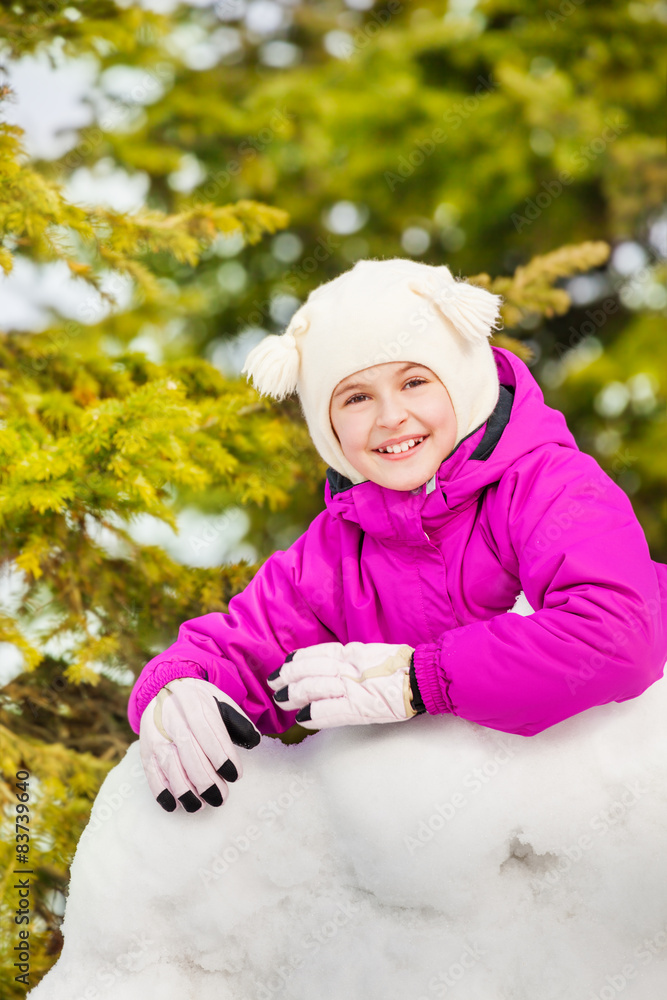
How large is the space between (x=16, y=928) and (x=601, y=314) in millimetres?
4494

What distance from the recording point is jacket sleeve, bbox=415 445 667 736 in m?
1.53

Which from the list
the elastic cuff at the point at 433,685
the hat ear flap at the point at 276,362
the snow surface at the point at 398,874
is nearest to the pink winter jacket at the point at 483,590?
the elastic cuff at the point at 433,685

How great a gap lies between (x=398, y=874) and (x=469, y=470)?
817mm

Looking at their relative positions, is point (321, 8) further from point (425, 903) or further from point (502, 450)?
point (425, 903)

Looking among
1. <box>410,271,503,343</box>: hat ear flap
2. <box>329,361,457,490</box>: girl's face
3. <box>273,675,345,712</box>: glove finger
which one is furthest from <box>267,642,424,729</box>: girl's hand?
<box>410,271,503,343</box>: hat ear flap

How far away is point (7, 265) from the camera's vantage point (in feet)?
7.54

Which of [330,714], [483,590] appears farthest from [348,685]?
[483,590]

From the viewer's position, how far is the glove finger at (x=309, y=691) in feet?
5.52

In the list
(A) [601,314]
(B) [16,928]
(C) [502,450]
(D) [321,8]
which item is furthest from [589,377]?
(B) [16,928]

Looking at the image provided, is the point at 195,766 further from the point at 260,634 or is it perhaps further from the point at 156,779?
the point at 260,634

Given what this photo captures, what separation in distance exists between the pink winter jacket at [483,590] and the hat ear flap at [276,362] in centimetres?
29

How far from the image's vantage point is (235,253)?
5266mm

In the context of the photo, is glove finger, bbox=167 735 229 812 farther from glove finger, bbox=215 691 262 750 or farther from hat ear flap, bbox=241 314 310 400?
hat ear flap, bbox=241 314 310 400

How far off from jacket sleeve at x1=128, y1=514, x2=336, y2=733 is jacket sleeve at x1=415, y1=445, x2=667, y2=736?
421 millimetres
